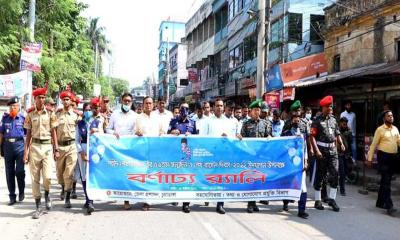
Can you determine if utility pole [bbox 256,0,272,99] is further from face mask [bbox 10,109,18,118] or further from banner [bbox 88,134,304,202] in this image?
face mask [bbox 10,109,18,118]

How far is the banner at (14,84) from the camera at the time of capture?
16156mm

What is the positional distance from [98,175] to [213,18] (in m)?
35.6

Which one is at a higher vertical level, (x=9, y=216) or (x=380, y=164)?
(x=380, y=164)

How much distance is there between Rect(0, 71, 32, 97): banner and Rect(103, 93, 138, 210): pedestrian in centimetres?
885

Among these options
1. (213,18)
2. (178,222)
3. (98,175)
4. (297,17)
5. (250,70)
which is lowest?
(178,222)

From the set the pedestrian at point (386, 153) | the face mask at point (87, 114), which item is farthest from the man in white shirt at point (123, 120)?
the pedestrian at point (386, 153)

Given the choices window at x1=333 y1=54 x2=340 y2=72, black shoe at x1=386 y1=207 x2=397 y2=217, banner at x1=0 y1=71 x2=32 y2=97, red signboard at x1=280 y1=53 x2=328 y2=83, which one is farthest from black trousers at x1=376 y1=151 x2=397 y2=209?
banner at x1=0 y1=71 x2=32 y2=97

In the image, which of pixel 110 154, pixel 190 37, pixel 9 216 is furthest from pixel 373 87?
pixel 190 37

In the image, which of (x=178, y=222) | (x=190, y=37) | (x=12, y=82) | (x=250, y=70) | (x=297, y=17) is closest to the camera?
(x=178, y=222)

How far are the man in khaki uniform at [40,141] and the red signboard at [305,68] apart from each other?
12.1 metres

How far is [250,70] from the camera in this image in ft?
94.5

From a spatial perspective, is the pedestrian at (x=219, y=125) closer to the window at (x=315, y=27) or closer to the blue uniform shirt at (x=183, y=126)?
the blue uniform shirt at (x=183, y=126)

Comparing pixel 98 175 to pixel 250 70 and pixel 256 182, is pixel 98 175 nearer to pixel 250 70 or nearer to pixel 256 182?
pixel 256 182

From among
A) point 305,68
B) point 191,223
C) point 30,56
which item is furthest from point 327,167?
point 305,68
